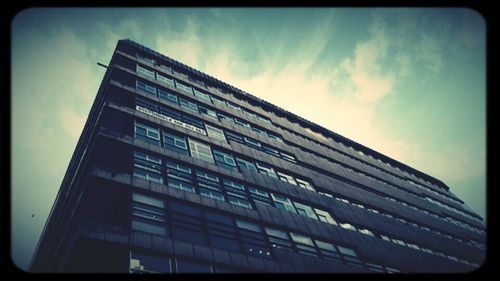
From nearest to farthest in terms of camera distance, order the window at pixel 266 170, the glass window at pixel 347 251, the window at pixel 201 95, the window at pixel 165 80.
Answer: the glass window at pixel 347 251 → the window at pixel 266 170 → the window at pixel 165 80 → the window at pixel 201 95

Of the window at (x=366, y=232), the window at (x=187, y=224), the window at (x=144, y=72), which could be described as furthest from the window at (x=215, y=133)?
the window at (x=366, y=232)

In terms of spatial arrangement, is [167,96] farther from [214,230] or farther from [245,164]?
[214,230]

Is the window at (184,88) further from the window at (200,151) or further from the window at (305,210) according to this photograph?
the window at (305,210)

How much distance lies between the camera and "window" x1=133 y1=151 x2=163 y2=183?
46.7ft

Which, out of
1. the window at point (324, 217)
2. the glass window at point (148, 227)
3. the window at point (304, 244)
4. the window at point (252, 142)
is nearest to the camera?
the glass window at point (148, 227)

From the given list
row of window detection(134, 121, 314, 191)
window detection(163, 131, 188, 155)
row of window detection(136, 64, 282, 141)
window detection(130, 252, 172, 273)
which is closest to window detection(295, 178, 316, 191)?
row of window detection(134, 121, 314, 191)

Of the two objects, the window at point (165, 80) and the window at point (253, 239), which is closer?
the window at point (253, 239)

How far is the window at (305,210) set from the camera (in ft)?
61.5

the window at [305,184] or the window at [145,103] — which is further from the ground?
the window at [145,103]

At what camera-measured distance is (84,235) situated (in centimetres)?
1002

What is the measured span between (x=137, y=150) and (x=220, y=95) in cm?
1328

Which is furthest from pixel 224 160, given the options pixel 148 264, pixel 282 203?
pixel 148 264

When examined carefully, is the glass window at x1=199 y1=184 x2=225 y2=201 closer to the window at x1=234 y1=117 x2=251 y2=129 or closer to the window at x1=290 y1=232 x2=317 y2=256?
the window at x1=290 y1=232 x2=317 y2=256
